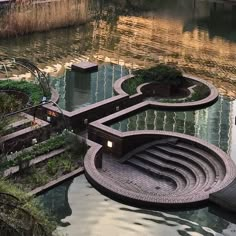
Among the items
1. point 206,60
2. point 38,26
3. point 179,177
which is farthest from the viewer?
point 38,26

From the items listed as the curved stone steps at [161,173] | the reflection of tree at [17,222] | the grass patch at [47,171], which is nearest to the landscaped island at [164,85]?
the curved stone steps at [161,173]

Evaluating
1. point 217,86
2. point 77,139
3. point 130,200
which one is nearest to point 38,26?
point 217,86

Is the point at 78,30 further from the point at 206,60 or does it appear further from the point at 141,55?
the point at 206,60

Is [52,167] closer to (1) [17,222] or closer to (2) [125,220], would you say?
(2) [125,220]

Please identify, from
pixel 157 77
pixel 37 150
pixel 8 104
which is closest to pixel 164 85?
pixel 157 77

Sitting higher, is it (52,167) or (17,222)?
(17,222)

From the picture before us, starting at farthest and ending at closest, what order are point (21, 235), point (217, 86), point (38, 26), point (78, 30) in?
point (78, 30), point (38, 26), point (217, 86), point (21, 235)
